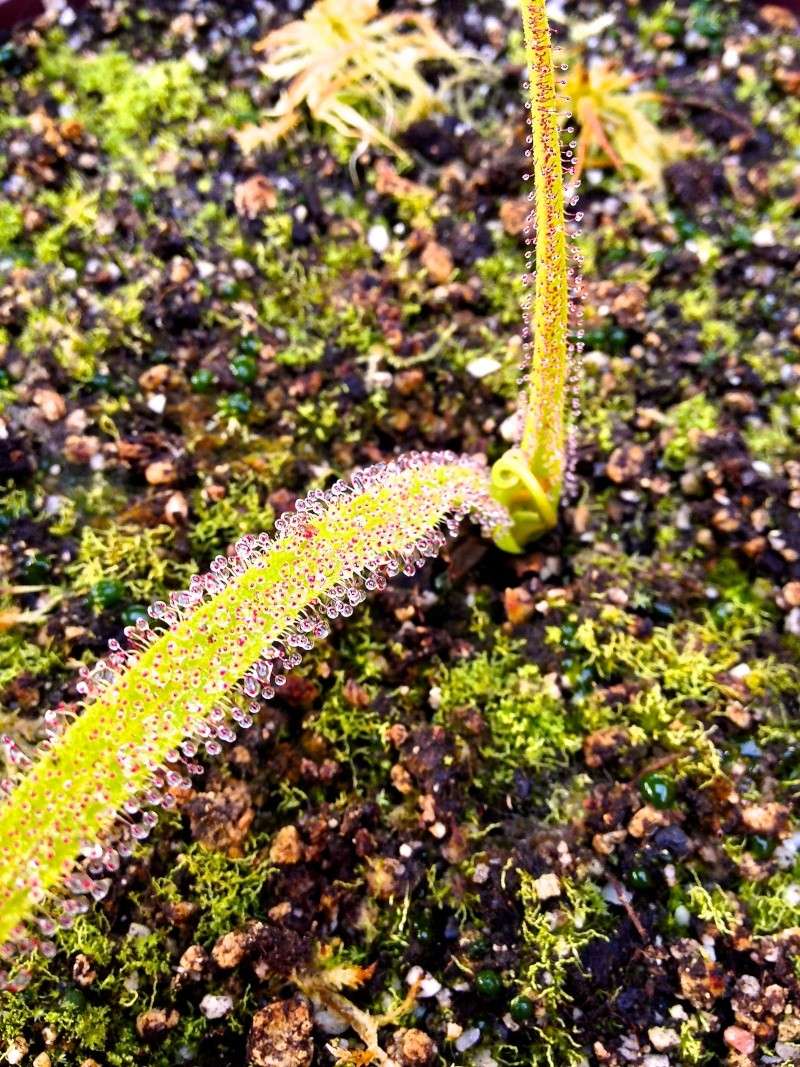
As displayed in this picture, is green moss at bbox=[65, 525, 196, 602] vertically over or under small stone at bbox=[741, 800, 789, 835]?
over

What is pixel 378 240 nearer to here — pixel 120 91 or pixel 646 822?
pixel 120 91

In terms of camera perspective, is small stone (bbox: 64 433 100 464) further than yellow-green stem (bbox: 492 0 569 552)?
Yes

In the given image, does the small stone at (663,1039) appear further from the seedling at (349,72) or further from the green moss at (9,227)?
the green moss at (9,227)

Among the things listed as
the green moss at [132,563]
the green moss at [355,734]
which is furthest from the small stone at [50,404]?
the green moss at [355,734]

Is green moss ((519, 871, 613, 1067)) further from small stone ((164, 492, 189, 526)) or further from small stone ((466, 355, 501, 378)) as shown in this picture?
small stone ((466, 355, 501, 378))

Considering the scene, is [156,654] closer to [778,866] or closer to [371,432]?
[371,432]

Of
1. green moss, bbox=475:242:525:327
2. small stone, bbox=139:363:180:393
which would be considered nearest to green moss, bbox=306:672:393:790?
small stone, bbox=139:363:180:393

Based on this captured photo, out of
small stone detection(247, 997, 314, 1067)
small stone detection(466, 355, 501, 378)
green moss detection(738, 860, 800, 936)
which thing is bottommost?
green moss detection(738, 860, 800, 936)
